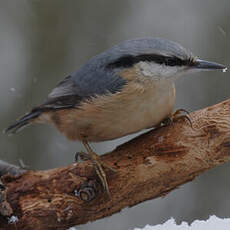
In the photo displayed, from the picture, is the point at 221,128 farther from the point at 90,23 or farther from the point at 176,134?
the point at 90,23

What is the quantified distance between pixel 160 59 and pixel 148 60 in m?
0.06

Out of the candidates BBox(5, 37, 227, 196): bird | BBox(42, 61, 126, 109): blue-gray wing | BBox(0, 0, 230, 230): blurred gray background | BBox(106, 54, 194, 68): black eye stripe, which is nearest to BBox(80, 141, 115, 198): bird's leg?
BBox(5, 37, 227, 196): bird

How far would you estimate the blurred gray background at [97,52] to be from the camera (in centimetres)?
496

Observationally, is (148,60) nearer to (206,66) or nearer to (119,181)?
(206,66)

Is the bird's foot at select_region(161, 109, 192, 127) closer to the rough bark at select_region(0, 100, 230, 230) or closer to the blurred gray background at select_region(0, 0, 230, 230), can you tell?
the rough bark at select_region(0, 100, 230, 230)

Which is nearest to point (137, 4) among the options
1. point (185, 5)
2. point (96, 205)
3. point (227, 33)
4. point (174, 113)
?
point (185, 5)

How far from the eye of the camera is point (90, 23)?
5.14 meters

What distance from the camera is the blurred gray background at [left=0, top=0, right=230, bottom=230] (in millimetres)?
4965

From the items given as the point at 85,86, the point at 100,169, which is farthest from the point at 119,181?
the point at 85,86

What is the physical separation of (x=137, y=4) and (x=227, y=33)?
972 mm

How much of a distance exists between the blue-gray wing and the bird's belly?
0.19 ft

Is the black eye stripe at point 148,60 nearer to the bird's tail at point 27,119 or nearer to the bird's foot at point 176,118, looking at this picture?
the bird's foot at point 176,118

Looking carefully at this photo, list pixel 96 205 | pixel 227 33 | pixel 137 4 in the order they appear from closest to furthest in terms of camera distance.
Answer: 1. pixel 96 205
2. pixel 227 33
3. pixel 137 4

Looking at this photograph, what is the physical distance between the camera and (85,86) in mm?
2750
